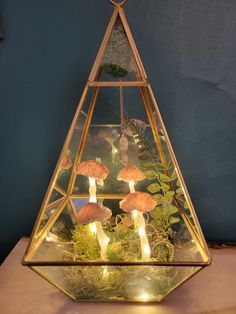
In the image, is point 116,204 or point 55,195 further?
point 116,204

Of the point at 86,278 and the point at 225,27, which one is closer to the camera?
the point at 86,278

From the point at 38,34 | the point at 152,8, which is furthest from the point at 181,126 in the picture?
the point at 38,34

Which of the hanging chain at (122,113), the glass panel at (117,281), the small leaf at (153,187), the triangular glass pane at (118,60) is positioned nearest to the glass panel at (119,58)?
the triangular glass pane at (118,60)

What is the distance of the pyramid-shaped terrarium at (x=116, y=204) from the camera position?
2.06ft

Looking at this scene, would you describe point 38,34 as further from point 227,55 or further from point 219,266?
point 219,266

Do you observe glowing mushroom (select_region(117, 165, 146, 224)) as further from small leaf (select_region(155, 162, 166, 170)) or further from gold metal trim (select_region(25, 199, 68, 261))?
gold metal trim (select_region(25, 199, 68, 261))

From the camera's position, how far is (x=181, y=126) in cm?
89

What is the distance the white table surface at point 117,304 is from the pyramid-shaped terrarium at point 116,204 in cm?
2

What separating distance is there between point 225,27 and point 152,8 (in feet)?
0.60

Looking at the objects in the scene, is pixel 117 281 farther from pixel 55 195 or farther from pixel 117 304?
pixel 55 195

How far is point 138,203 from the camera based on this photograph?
64 centimetres

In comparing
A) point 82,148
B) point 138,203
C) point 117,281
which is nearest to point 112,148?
point 82,148

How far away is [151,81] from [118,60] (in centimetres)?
22

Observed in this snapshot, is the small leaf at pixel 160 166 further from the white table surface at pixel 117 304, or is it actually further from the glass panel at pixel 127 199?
the white table surface at pixel 117 304
